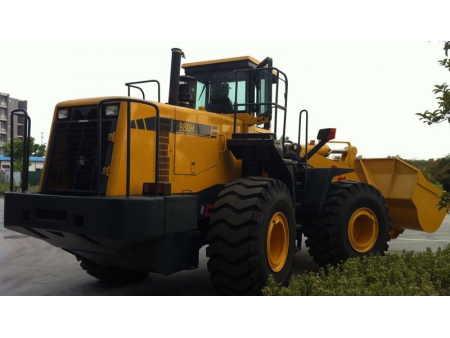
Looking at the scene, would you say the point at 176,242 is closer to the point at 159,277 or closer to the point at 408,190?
the point at 159,277

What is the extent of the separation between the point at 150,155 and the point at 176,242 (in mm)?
1057

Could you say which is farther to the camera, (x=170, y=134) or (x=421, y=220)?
(x=421, y=220)

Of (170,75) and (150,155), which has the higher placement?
(170,75)

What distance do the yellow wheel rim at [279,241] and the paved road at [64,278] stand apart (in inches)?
41.8

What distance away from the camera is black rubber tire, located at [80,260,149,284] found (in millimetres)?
6129

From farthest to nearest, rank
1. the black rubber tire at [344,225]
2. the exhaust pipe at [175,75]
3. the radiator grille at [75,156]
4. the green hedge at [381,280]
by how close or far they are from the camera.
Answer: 1. the black rubber tire at [344,225]
2. the exhaust pipe at [175,75]
3. the radiator grille at [75,156]
4. the green hedge at [381,280]

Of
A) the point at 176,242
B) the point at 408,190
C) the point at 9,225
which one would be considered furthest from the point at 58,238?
the point at 408,190

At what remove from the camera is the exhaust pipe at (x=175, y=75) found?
17.4 feet

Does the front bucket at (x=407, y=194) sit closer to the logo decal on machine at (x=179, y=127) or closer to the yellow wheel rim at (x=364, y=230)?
the yellow wheel rim at (x=364, y=230)

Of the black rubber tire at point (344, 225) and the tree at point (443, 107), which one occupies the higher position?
the tree at point (443, 107)

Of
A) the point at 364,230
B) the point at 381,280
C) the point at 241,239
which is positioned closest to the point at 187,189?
the point at 241,239

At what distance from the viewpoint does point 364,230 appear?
737cm

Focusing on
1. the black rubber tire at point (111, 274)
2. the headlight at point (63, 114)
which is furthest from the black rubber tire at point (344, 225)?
the headlight at point (63, 114)

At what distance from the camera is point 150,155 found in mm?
4844
